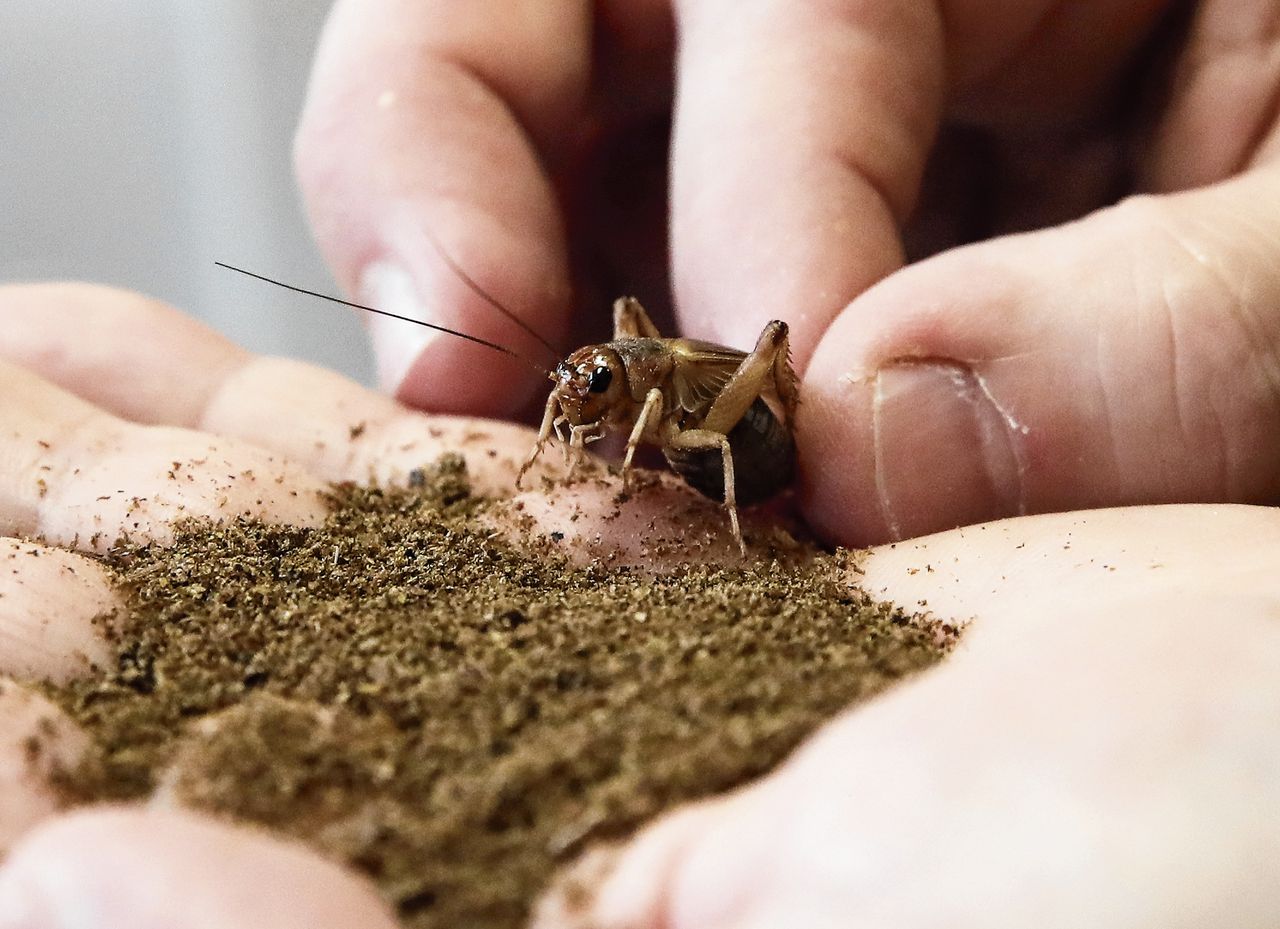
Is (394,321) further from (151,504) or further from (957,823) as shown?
(957,823)

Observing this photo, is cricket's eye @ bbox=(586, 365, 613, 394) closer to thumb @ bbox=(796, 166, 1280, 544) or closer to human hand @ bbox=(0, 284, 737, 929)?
human hand @ bbox=(0, 284, 737, 929)

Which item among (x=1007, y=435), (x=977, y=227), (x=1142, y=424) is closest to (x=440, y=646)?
(x=1007, y=435)

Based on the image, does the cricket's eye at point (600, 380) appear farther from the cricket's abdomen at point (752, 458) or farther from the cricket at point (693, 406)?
the cricket's abdomen at point (752, 458)

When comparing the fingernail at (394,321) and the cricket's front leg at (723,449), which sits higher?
the fingernail at (394,321)

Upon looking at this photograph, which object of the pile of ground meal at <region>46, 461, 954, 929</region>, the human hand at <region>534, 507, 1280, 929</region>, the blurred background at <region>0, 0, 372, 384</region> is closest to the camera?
the human hand at <region>534, 507, 1280, 929</region>

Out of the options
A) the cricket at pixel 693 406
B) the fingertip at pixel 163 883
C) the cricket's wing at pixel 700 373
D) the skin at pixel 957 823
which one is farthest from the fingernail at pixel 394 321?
the fingertip at pixel 163 883

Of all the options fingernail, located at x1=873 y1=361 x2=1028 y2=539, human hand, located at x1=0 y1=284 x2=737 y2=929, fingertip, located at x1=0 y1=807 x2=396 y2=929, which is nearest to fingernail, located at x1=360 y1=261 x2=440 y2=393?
human hand, located at x1=0 y1=284 x2=737 y2=929
